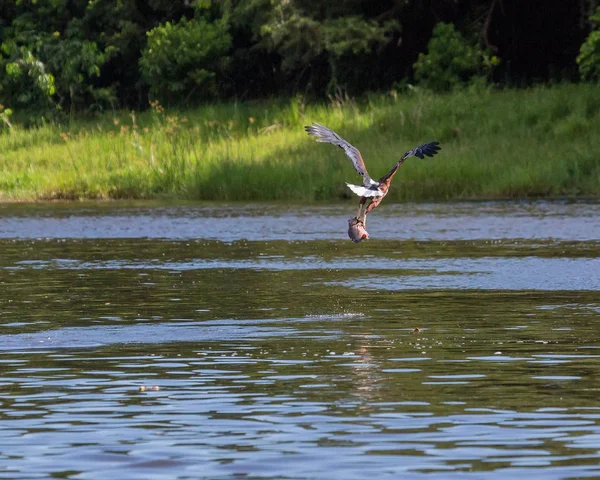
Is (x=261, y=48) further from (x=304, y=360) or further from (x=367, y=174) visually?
(x=304, y=360)

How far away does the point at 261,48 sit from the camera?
4419 cm

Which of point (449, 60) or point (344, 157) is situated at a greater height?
point (449, 60)

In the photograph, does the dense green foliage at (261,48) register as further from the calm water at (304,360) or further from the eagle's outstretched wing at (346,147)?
the eagle's outstretched wing at (346,147)

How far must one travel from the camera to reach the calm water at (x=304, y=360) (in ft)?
23.2

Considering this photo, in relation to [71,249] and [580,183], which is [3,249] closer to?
[71,249]

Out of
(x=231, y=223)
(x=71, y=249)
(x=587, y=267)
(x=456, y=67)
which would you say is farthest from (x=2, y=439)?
(x=456, y=67)

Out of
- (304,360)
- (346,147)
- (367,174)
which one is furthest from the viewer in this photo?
(346,147)

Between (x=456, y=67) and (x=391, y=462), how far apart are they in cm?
3212

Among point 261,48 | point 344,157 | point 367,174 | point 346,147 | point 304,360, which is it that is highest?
point 261,48

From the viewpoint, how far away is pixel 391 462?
6.88 meters

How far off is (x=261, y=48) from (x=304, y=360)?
114 ft

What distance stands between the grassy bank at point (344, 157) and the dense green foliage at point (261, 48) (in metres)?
3.07

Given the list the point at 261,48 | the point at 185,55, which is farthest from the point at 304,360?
the point at 261,48

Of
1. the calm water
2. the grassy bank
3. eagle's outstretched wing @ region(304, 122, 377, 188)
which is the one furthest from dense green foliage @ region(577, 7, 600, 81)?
eagle's outstretched wing @ region(304, 122, 377, 188)
